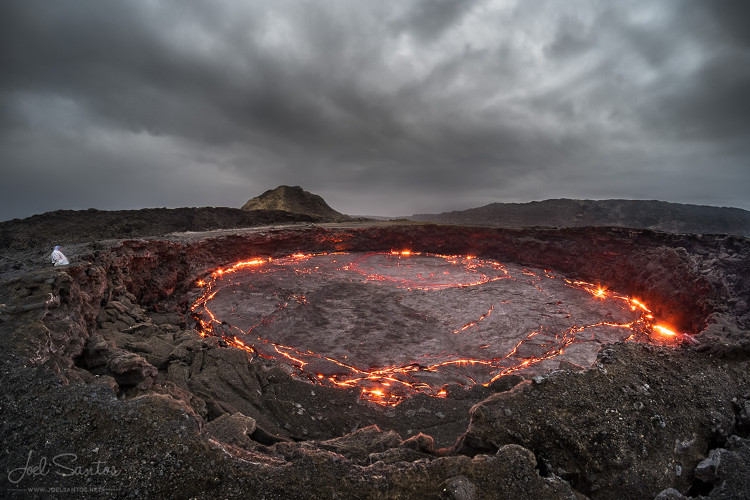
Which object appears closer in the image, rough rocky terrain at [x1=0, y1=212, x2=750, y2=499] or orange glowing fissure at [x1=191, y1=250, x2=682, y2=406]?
rough rocky terrain at [x1=0, y1=212, x2=750, y2=499]

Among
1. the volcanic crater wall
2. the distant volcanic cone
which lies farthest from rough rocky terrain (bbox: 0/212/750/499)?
the distant volcanic cone

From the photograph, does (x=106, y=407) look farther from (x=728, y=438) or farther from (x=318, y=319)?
(x=318, y=319)

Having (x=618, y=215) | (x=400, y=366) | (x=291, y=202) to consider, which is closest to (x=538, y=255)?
(x=400, y=366)

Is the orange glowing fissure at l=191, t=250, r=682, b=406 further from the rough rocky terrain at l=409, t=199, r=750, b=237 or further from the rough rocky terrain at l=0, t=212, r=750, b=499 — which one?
the rough rocky terrain at l=409, t=199, r=750, b=237

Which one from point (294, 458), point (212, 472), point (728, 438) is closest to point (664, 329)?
point (728, 438)

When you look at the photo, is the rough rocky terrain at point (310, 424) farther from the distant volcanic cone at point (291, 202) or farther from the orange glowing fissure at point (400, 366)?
the distant volcanic cone at point (291, 202)

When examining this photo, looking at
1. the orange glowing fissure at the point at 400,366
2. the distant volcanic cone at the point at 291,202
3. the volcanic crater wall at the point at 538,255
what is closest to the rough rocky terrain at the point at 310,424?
the orange glowing fissure at the point at 400,366
